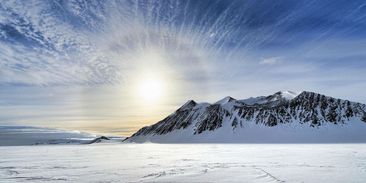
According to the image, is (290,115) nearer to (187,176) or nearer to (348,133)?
(348,133)

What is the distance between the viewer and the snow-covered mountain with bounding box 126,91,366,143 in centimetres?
14262

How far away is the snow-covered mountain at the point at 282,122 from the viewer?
5615 inches

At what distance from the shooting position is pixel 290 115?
159750 millimetres

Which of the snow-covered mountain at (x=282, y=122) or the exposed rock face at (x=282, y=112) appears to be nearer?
the snow-covered mountain at (x=282, y=122)

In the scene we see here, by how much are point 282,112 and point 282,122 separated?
8.64 m

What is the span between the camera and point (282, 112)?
534 feet

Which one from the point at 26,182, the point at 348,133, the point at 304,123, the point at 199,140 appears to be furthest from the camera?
the point at 199,140

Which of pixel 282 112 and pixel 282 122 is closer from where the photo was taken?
pixel 282 122

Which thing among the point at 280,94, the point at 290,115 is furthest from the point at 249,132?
the point at 280,94

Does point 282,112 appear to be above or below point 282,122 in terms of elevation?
above

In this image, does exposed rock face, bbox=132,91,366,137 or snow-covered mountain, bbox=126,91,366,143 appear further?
exposed rock face, bbox=132,91,366,137

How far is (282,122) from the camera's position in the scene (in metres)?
156

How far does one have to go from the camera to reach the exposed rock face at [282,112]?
153 metres

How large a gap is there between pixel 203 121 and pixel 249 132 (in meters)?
34.2
